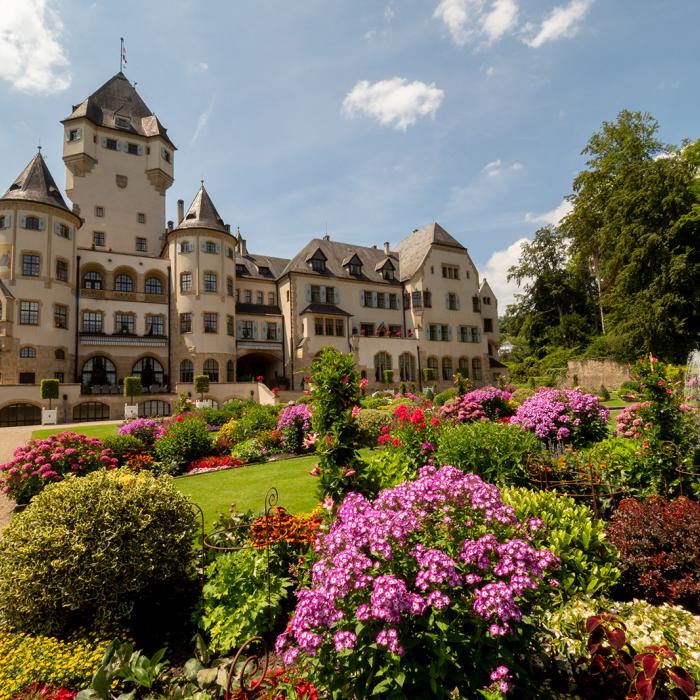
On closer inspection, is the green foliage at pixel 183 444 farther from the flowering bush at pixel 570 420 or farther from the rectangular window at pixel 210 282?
the rectangular window at pixel 210 282

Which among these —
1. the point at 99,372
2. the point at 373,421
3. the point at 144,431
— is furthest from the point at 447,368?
the point at 144,431

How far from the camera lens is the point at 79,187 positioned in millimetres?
38969

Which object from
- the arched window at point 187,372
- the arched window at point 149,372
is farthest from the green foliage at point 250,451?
the arched window at point 149,372

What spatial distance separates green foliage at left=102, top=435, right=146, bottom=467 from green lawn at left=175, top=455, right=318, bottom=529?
8.25 feet

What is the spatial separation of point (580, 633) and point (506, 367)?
4821cm

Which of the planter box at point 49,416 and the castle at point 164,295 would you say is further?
the castle at point 164,295

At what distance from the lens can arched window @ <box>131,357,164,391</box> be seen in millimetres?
35344

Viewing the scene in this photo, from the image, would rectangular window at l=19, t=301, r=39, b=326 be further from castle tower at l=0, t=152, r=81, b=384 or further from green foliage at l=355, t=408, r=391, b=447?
green foliage at l=355, t=408, r=391, b=447

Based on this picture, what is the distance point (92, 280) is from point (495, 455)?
128 ft

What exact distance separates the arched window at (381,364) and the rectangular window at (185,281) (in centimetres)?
1830

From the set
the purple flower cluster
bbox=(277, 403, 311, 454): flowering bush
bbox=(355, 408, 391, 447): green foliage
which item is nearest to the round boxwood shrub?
the purple flower cluster

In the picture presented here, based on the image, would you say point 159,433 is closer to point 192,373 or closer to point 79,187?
point 192,373

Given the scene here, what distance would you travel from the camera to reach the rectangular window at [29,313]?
3033cm

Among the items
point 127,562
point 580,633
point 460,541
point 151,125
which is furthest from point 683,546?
point 151,125
